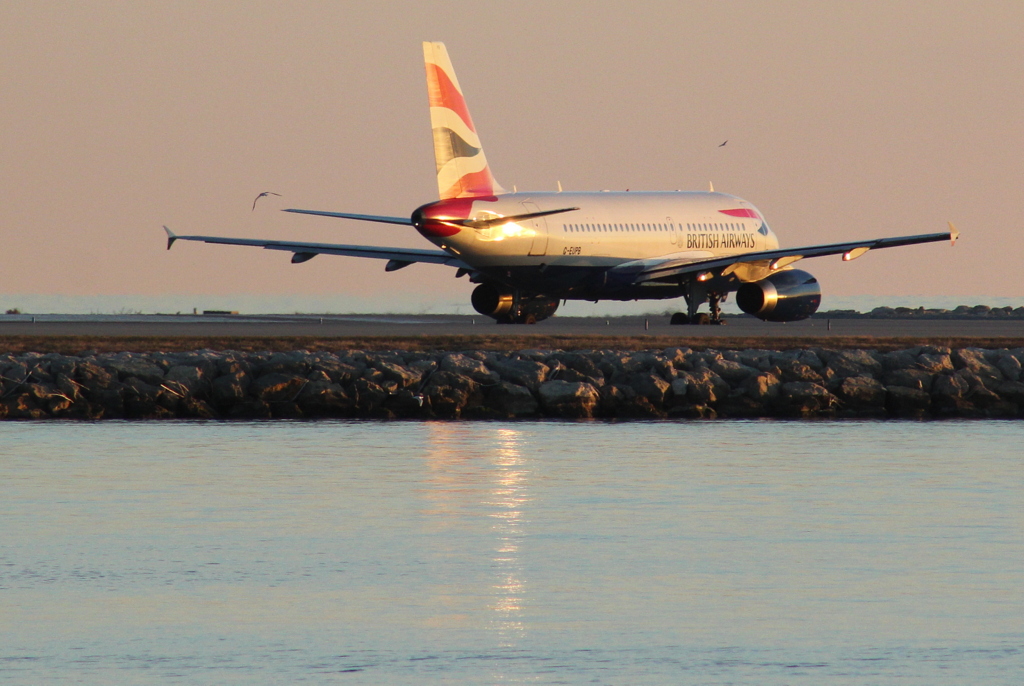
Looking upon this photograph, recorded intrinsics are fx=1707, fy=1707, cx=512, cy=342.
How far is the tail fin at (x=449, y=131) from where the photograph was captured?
48.7m

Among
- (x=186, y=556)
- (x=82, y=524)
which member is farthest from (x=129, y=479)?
(x=186, y=556)

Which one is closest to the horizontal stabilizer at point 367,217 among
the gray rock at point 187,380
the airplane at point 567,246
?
the airplane at point 567,246

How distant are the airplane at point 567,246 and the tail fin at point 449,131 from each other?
3 centimetres

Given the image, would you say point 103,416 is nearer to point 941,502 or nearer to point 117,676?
point 941,502

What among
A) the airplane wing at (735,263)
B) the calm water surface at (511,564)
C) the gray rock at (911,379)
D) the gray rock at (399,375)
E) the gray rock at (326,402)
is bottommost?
the calm water surface at (511,564)

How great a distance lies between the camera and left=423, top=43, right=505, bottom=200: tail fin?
4869cm

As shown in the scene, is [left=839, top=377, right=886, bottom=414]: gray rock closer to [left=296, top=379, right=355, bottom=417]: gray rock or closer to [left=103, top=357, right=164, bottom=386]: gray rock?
[left=296, top=379, right=355, bottom=417]: gray rock

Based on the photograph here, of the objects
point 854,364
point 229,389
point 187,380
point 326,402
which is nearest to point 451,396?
point 326,402

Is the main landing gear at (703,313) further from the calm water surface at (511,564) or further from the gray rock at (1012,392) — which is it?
the calm water surface at (511,564)

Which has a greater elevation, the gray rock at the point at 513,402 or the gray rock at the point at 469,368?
the gray rock at the point at 469,368

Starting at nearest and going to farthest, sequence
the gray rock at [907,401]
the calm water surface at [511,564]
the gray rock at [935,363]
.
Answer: the calm water surface at [511,564], the gray rock at [907,401], the gray rock at [935,363]

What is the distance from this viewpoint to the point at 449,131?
48.8 meters

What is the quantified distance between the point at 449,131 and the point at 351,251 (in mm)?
5180

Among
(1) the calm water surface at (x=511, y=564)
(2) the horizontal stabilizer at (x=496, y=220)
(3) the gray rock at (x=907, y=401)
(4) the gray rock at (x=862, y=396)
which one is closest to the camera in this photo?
(1) the calm water surface at (x=511, y=564)
